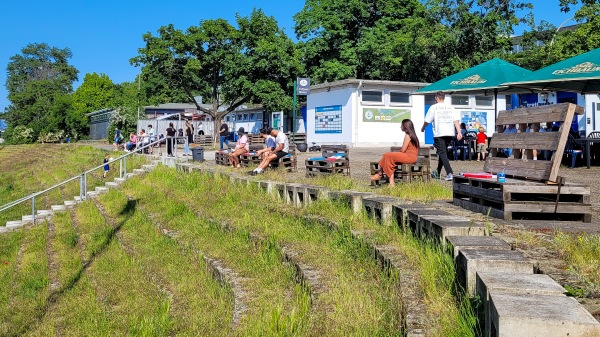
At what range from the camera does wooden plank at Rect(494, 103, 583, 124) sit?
5773mm

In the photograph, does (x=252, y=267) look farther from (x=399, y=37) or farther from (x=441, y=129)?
(x=399, y=37)

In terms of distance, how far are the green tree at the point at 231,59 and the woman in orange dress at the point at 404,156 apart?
97.6ft

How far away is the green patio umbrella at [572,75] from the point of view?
469 inches

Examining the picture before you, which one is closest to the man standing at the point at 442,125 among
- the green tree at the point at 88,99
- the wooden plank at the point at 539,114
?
the wooden plank at the point at 539,114

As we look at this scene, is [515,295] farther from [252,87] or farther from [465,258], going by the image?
[252,87]

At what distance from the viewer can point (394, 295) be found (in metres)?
4.13

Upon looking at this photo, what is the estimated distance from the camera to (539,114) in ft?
20.2

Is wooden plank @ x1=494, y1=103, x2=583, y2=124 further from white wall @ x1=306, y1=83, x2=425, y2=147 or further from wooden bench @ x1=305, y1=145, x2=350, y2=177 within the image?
white wall @ x1=306, y1=83, x2=425, y2=147

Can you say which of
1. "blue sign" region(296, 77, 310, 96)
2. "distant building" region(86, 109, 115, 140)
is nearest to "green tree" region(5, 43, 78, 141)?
"distant building" region(86, 109, 115, 140)

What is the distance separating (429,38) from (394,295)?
34046mm

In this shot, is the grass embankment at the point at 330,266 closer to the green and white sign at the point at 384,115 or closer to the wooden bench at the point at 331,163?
the wooden bench at the point at 331,163

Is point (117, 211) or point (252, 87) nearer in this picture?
point (117, 211)

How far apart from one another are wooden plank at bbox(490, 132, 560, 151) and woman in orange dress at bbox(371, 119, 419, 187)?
1.97m

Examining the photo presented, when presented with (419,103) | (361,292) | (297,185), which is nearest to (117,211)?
(297,185)
